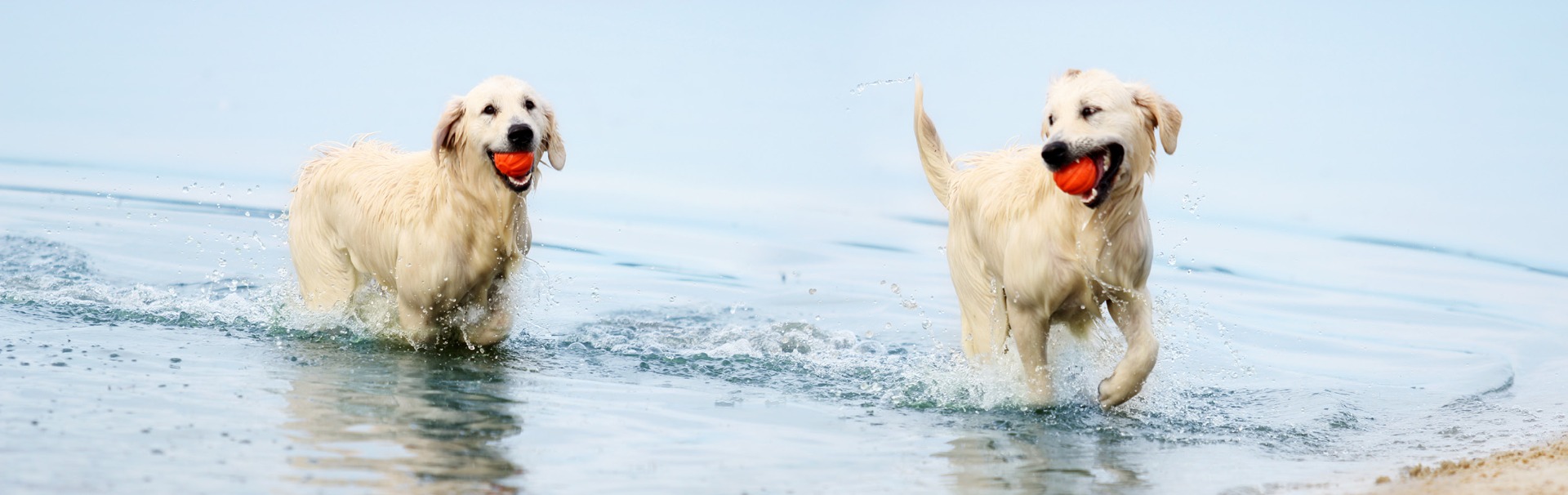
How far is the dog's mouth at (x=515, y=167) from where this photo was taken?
6.75 m

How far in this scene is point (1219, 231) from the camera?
1378cm

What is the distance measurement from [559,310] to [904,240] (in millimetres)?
4805

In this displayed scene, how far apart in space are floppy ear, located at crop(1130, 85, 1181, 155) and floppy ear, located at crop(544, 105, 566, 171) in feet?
8.63

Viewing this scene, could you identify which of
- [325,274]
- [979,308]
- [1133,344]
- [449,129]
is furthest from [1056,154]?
[325,274]

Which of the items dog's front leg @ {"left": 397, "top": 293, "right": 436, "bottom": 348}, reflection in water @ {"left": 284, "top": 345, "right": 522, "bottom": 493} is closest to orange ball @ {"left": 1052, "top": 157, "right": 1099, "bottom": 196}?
reflection in water @ {"left": 284, "top": 345, "right": 522, "bottom": 493}

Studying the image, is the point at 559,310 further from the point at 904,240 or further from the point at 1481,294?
the point at 1481,294

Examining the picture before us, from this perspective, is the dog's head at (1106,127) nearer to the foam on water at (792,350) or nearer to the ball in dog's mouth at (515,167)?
the foam on water at (792,350)

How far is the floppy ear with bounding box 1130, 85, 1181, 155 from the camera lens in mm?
5742

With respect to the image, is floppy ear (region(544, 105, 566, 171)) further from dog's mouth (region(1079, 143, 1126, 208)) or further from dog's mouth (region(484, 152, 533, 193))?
dog's mouth (region(1079, 143, 1126, 208))

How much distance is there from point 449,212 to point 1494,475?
14.3ft

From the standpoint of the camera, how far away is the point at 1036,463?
217 inches

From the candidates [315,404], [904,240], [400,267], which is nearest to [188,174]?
[904,240]

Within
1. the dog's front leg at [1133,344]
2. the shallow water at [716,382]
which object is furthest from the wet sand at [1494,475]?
the dog's front leg at [1133,344]

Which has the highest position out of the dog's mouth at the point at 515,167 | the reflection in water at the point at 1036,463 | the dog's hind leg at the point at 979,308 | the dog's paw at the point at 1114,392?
the dog's mouth at the point at 515,167
